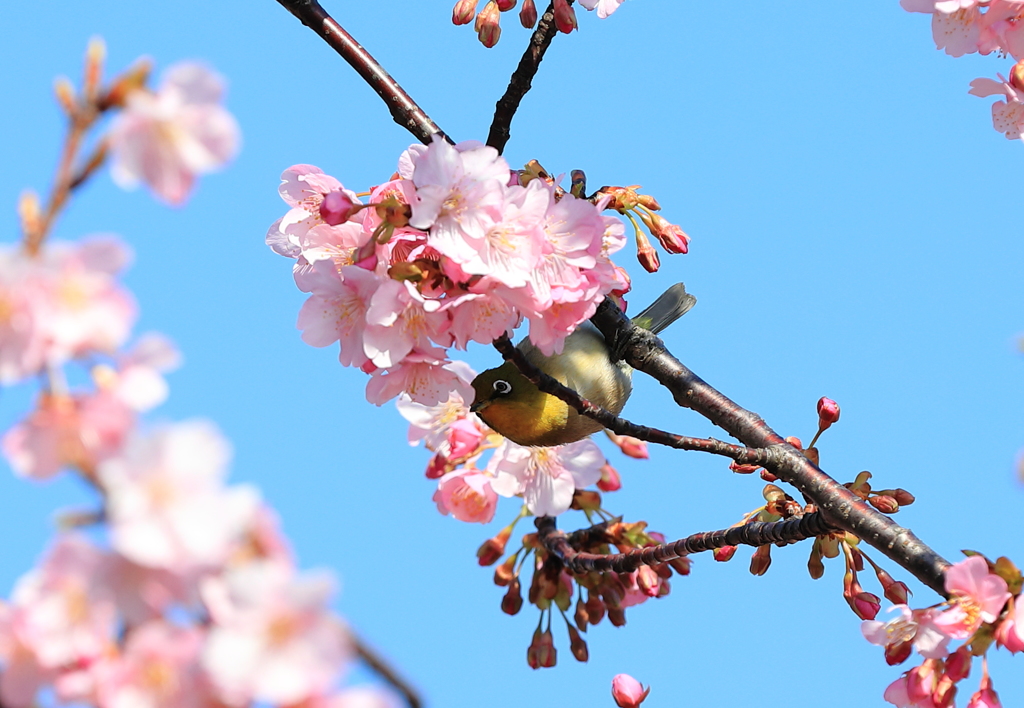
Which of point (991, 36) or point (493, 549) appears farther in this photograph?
point (493, 549)

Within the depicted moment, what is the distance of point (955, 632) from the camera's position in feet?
8.90

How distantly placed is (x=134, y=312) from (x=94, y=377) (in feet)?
0.36

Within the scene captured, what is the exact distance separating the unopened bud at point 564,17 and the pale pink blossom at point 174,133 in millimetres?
2089

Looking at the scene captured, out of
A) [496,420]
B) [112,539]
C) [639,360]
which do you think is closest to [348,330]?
[639,360]

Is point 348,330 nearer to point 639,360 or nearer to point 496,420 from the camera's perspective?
point 639,360

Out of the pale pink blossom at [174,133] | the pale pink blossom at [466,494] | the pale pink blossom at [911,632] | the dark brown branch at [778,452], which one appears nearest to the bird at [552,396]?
the pale pink blossom at [466,494]

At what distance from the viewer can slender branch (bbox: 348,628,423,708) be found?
1.32 metres

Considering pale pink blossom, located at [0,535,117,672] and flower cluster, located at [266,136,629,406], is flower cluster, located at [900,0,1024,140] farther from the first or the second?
pale pink blossom, located at [0,535,117,672]

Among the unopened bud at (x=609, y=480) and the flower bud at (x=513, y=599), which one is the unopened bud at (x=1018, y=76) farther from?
the flower bud at (x=513, y=599)

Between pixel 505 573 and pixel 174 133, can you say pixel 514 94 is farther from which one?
pixel 505 573

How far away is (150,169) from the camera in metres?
1.52

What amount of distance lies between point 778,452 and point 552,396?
139 cm

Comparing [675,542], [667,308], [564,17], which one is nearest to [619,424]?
[675,542]

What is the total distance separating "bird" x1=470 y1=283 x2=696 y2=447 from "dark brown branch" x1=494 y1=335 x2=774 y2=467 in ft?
3.98
